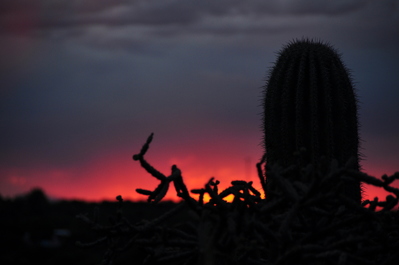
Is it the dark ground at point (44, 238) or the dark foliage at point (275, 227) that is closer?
the dark foliage at point (275, 227)

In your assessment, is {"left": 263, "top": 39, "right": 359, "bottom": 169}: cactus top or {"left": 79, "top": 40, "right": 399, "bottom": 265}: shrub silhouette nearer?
{"left": 79, "top": 40, "right": 399, "bottom": 265}: shrub silhouette

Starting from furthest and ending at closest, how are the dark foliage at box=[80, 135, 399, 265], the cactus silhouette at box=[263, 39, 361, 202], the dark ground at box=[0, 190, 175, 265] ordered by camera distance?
the dark ground at box=[0, 190, 175, 265] → the cactus silhouette at box=[263, 39, 361, 202] → the dark foliage at box=[80, 135, 399, 265]

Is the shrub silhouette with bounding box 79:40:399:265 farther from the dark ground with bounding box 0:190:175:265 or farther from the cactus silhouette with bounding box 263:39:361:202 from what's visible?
the dark ground with bounding box 0:190:175:265

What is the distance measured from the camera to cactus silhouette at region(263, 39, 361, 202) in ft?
15.6

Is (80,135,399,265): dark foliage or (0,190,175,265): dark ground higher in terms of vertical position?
(0,190,175,265): dark ground

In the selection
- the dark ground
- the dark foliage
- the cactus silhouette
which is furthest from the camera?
the dark ground

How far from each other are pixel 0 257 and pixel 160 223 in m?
8.58

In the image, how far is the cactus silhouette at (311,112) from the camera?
15.6ft

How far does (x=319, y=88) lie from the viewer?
5.16 m

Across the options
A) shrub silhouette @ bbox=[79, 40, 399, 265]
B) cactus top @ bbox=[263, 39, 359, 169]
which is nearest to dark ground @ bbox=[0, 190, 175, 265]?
cactus top @ bbox=[263, 39, 359, 169]

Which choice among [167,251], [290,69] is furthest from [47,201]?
[167,251]

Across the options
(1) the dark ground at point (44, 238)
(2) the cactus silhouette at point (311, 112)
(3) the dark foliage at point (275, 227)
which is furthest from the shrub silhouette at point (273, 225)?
(1) the dark ground at point (44, 238)

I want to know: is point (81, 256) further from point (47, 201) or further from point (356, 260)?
point (356, 260)

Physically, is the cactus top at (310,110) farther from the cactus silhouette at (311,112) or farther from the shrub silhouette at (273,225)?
the shrub silhouette at (273,225)
